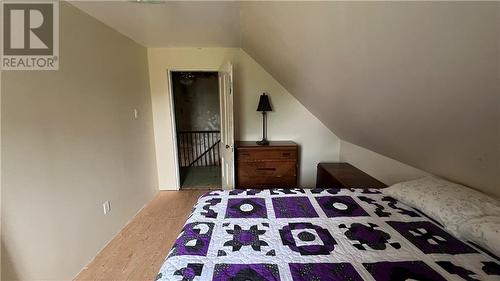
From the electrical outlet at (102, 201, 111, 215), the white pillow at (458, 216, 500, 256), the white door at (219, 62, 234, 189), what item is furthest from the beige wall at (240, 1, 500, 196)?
the electrical outlet at (102, 201, 111, 215)

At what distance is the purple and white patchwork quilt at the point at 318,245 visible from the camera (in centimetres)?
88

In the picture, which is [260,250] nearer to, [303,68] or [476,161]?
[476,161]

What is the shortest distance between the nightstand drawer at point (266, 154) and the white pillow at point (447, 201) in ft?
4.57

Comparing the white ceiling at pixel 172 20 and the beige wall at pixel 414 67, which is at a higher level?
the white ceiling at pixel 172 20

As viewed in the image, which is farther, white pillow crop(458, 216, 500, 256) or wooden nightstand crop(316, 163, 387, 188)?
wooden nightstand crop(316, 163, 387, 188)

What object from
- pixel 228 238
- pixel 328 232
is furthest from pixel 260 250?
pixel 328 232

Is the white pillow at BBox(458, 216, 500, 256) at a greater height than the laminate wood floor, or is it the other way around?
the white pillow at BBox(458, 216, 500, 256)

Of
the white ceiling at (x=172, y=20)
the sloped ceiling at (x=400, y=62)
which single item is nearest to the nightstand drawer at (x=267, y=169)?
the sloped ceiling at (x=400, y=62)

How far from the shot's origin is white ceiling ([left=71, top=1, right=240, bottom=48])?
1717 millimetres

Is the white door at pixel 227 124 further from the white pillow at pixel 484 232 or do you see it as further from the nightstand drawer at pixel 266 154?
the white pillow at pixel 484 232

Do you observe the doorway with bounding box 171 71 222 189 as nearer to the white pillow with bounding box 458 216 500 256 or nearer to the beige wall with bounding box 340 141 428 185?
the beige wall with bounding box 340 141 428 185

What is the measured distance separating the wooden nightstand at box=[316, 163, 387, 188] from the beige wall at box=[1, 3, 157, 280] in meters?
2.42

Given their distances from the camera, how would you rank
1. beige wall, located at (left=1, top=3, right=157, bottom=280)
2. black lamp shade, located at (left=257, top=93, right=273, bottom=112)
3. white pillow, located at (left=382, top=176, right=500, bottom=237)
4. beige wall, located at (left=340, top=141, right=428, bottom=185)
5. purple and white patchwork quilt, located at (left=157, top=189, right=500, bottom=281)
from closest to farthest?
purple and white patchwork quilt, located at (left=157, top=189, right=500, bottom=281) → white pillow, located at (left=382, top=176, right=500, bottom=237) → beige wall, located at (left=1, top=3, right=157, bottom=280) → beige wall, located at (left=340, top=141, right=428, bottom=185) → black lamp shade, located at (left=257, top=93, right=273, bottom=112)

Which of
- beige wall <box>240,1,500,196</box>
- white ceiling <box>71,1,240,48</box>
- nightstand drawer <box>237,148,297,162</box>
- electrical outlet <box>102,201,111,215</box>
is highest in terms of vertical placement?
white ceiling <box>71,1,240,48</box>
